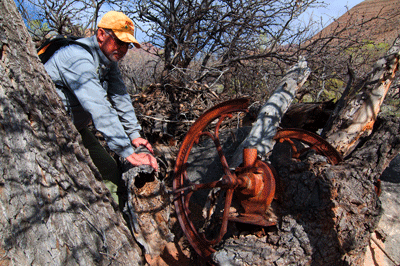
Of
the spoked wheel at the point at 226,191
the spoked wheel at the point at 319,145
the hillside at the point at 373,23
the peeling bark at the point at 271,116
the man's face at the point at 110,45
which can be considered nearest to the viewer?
the spoked wheel at the point at 226,191

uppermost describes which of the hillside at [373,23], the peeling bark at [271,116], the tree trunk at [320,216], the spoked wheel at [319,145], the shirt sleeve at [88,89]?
the hillside at [373,23]

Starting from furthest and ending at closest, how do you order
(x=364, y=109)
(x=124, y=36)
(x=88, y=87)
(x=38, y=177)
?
1. (x=364, y=109)
2. (x=124, y=36)
3. (x=88, y=87)
4. (x=38, y=177)

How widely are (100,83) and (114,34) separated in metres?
0.45

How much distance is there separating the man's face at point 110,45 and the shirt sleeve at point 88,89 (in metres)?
0.24

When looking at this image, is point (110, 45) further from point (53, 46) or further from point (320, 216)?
point (320, 216)

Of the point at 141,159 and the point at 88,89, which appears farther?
the point at 141,159

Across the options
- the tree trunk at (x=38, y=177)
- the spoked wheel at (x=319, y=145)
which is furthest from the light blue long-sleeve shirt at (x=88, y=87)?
the spoked wheel at (x=319, y=145)

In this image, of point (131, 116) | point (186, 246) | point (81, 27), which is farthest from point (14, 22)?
point (81, 27)

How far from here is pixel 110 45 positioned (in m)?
2.15

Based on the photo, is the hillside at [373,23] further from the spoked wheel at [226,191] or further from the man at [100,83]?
the man at [100,83]

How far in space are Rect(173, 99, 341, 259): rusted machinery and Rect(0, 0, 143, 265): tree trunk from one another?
31.9 inches

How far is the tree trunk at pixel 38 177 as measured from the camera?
121 cm

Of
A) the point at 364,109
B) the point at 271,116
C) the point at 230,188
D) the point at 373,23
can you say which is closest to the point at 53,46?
the point at 230,188

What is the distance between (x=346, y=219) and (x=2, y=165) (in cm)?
234
